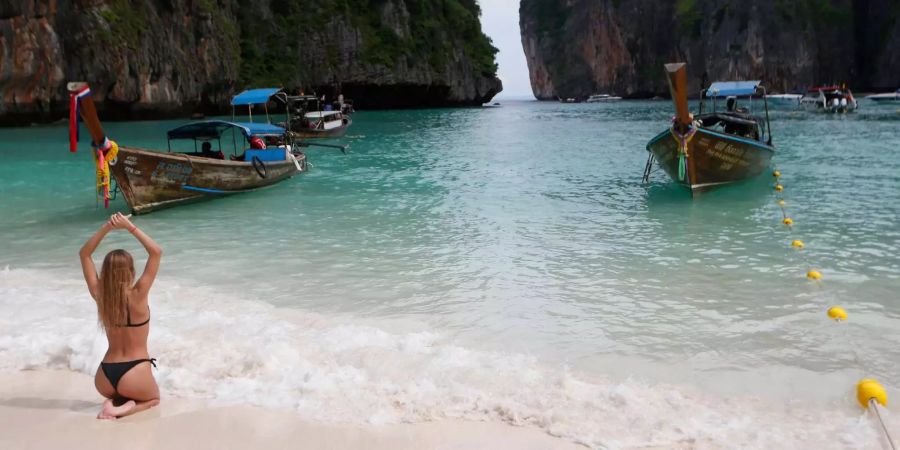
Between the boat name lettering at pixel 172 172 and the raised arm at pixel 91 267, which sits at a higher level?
the boat name lettering at pixel 172 172

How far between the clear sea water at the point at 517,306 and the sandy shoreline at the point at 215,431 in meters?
0.20

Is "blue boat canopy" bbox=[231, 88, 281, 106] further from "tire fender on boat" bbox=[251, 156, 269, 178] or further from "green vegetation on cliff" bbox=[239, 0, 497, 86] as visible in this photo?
"green vegetation on cliff" bbox=[239, 0, 497, 86]

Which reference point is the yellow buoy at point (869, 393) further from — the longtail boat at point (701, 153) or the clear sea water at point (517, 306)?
the longtail boat at point (701, 153)

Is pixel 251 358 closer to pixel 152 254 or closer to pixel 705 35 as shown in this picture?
pixel 152 254

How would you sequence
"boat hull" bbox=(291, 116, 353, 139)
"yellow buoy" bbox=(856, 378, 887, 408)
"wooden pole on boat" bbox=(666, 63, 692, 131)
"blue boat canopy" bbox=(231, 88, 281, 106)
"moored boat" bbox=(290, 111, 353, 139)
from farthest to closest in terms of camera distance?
1. "moored boat" bbox=(290, 111, 353, 139)
2. "boat hull" bbox=(291, 116, 353, 139)
3. "blue boat canopy" bbox=(231, 88, 281, 106)
4. "wooden pole on boat" bbox=(666, 63, 692, 131)
5. "yellow buoy" bbox=(856, 378, 887, 408)

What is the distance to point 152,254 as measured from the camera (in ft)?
15.5

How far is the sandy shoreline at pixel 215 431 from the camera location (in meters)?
4.55

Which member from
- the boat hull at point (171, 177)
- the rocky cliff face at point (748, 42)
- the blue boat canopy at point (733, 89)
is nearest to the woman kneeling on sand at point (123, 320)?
the boat hull at point (171, 177)

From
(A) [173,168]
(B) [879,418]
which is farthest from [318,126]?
(B) [879,418]

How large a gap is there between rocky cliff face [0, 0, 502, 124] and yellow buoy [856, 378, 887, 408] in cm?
4472

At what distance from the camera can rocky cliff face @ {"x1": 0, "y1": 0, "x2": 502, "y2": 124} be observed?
41312mm

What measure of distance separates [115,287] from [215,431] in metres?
1.18

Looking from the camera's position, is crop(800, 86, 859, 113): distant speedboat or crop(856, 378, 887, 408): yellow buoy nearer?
crop(856, 378, 887, 408): yellow buoy

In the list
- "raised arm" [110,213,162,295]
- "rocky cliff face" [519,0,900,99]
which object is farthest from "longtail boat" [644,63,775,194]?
"rocky cliff face" [519,0,900,99]
